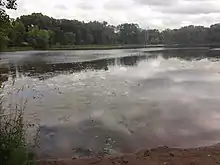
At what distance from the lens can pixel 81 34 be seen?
131 metres

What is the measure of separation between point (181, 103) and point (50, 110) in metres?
7.11

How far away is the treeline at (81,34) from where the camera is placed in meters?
100

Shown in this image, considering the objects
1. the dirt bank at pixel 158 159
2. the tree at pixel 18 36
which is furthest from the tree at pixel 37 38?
the dirt bank at pixel 158 159

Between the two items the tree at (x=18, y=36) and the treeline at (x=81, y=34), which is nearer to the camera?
the tree at (x=18, y=36)

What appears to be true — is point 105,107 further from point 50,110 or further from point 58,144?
point 58,144

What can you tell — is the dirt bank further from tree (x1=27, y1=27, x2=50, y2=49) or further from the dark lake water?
tree (x1=27, y1=27, x2=50, y2=49)

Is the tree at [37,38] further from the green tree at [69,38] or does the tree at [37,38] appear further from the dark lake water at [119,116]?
the dark lake water at [119,116]

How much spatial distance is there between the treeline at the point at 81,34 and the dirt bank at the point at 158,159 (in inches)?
2701

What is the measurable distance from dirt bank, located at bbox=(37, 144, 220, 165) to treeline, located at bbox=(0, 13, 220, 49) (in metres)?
68.6

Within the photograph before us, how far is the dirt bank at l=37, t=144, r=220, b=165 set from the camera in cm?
845

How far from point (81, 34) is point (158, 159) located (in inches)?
4899

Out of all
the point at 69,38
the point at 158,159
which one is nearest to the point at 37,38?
the point at 69,38

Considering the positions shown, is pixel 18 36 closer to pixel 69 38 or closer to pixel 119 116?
pixel 69 38

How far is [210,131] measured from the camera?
496 inches
